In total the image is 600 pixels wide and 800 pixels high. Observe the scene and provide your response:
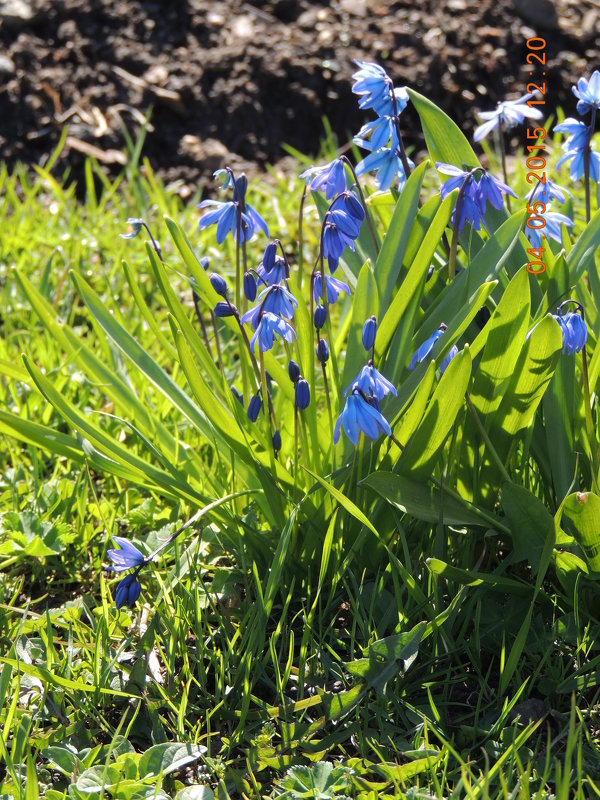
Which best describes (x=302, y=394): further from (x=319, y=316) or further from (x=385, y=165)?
(x=385, y=165)

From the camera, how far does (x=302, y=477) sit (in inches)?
81.9

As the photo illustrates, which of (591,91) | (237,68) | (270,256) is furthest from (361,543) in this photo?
(237,68)

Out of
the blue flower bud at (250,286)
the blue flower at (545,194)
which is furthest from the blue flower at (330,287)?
the blue flower at (545,194)

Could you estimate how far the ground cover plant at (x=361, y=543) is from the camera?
173cm

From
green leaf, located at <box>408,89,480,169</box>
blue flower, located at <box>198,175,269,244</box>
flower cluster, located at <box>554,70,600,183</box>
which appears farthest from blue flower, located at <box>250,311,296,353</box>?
flower cluster, located at <box>554,70,600,183</box>

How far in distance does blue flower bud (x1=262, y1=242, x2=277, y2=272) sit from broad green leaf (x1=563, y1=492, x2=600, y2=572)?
754 mm

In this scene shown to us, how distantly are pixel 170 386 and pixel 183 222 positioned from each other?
1754mm

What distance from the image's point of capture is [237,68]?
180 inches

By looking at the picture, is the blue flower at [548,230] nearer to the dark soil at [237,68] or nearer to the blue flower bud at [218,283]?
the blue flower bud at [218,283]

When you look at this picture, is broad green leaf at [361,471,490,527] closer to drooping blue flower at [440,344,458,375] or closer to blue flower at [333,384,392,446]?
blue flower at [333,384,392,446]

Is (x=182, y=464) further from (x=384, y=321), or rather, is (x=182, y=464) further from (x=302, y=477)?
(x=384, y=321)

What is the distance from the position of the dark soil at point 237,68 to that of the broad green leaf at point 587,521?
10.1 feet

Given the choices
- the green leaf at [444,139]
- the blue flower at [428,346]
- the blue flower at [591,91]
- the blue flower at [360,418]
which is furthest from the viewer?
the green leaf at [444,139]

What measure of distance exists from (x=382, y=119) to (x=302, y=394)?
0.62 meters
